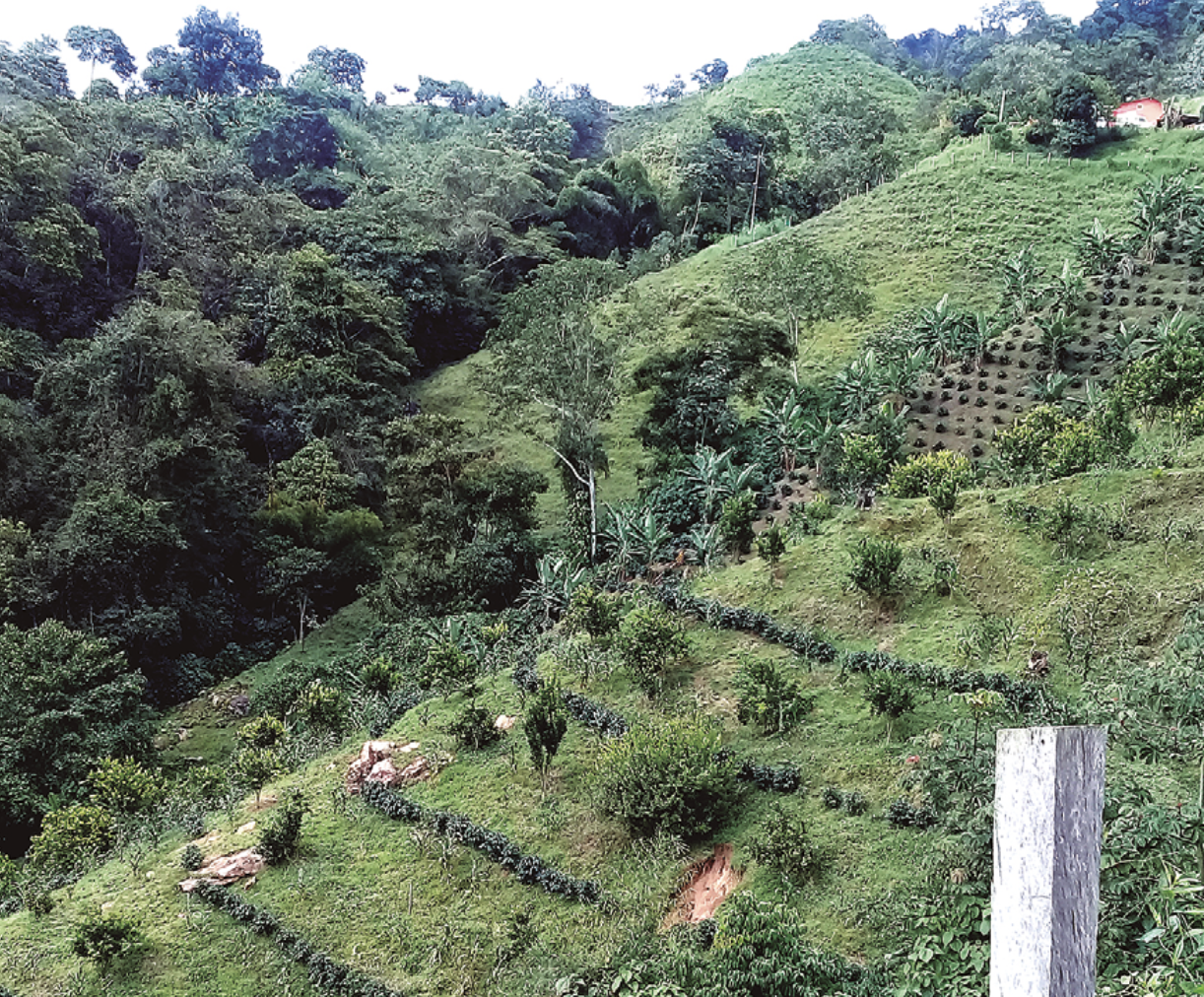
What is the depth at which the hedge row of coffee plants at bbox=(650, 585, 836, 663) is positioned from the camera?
11.3m

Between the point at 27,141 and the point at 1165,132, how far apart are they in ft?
120

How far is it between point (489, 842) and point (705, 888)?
2.28m

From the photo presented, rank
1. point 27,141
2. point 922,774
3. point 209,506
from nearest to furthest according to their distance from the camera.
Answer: point 922,774
point 209,506
point 27,141

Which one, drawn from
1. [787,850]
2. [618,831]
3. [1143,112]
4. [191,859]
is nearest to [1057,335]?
[787,850]

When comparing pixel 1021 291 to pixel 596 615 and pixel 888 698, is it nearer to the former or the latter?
pixel 596 615

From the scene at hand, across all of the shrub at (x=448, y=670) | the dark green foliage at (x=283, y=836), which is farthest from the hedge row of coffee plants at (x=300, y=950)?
the shrub at (x=448, y=670)

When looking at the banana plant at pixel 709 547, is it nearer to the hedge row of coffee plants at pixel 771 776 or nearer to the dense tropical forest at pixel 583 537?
the dense tropical forest at pixel 583 537

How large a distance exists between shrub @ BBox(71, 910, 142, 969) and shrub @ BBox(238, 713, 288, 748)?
3.55m

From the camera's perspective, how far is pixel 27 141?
25.8 m

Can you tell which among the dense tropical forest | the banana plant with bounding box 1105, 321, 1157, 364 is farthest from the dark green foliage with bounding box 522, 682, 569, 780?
the banana plant with bounding box 1105, 321, 1157, 364

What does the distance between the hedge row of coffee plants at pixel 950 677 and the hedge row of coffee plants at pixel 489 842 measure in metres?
3.89

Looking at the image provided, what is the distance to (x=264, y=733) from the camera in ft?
42.5

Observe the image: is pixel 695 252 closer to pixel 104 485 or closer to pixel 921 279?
pixel 921 279

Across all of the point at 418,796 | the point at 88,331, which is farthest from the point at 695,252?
the point at 418,796
